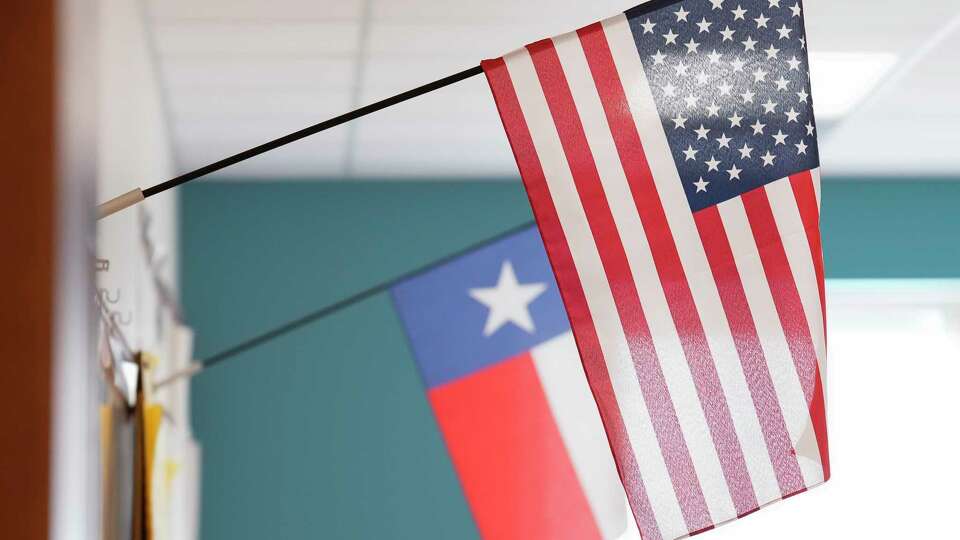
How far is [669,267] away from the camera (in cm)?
156

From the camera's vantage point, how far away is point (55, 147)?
0.38 m

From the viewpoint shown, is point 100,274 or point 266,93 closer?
point 100,274

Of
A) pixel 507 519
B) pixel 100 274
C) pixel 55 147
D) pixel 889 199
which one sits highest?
pixel 889 199

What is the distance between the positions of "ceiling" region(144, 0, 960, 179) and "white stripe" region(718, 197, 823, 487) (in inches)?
58.9

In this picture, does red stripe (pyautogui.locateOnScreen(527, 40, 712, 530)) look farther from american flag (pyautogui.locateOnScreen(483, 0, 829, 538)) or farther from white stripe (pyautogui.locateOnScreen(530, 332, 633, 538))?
white stripe (pyautogui.locateOnScreen(530, 332, 633, 538))

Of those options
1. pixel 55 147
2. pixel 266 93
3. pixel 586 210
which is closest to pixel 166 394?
pixel 266 93

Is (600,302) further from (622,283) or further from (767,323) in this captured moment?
(767,323)

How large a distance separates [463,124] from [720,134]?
2.35 m

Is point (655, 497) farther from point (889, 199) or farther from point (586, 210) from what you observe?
point (889, 199)

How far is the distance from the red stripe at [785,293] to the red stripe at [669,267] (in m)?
0.11

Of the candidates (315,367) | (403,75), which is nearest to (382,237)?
(315,367)

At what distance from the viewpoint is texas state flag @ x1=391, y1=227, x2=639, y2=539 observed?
2.46 m

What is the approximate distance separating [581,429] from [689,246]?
118 centimetres

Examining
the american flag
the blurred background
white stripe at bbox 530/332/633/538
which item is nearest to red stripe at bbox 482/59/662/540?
the american flag
